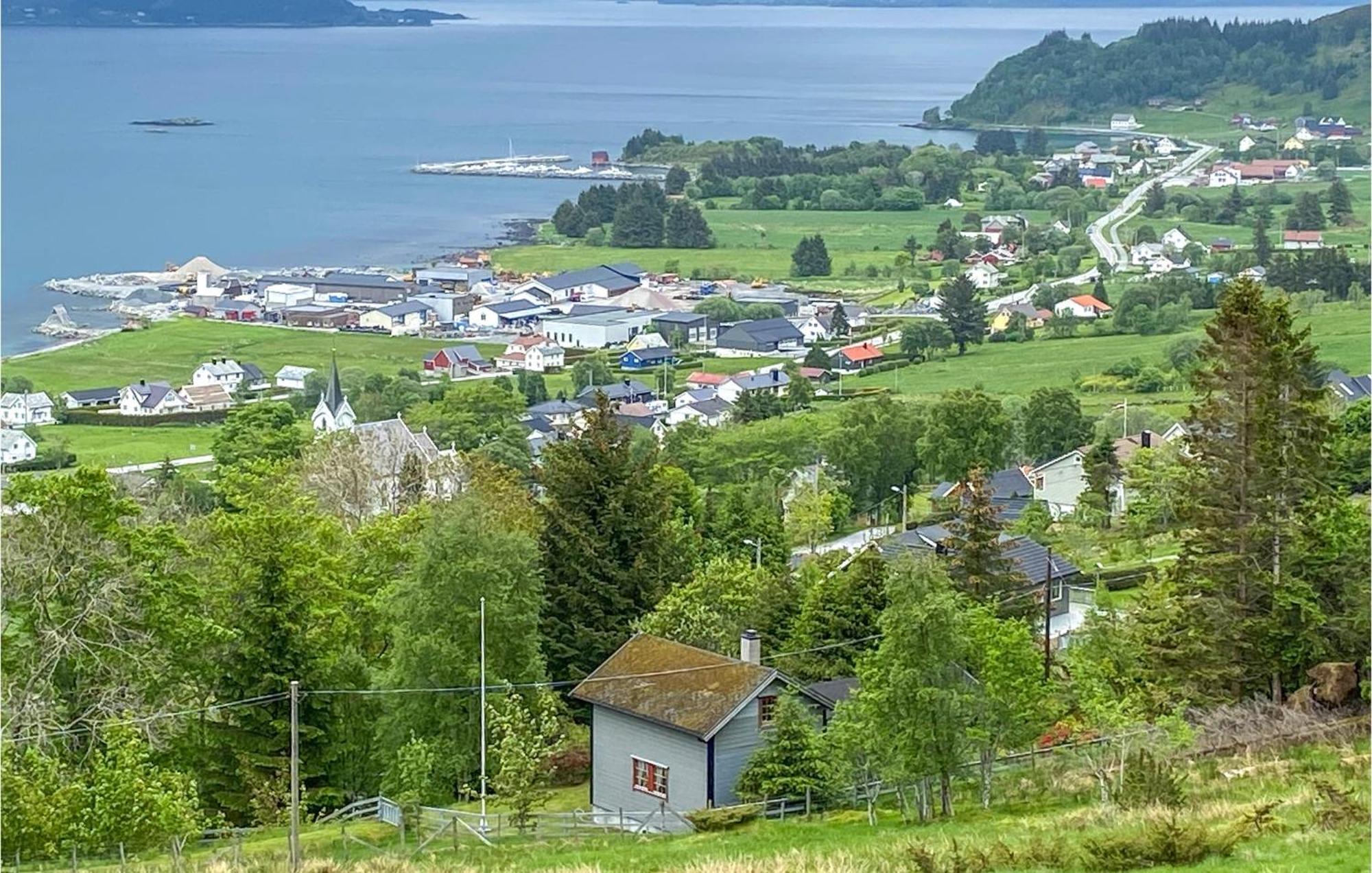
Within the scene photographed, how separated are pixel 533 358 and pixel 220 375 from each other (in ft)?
30.1

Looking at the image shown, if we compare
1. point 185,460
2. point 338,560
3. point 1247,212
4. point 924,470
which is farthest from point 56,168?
point 338,560

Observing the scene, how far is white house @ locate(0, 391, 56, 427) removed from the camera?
46938mm

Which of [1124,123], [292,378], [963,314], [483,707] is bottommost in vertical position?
[292,378]

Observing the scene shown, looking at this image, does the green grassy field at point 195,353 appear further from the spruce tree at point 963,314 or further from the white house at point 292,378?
the spruce tree at point 963,314

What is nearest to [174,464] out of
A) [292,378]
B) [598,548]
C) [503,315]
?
[292,378]

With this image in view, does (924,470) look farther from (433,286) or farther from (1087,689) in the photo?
(433,286)

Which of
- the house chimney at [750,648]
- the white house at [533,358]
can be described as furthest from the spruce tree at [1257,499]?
the white house at [533,358]

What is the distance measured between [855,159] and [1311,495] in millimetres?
89136

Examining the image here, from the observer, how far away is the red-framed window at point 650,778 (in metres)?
15.2

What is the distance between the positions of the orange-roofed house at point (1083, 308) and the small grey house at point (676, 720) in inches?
1812

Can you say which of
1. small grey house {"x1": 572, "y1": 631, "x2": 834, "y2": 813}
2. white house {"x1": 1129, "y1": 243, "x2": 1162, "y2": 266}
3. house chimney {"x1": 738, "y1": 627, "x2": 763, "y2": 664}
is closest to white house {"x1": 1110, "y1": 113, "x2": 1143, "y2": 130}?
white house {"x1": 1129, "y1": 243, "x2": 1162, "y2": 266}

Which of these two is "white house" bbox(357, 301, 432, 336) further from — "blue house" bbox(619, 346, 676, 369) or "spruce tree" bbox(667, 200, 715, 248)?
"spruce tree" bbox(667, 200, 715, 248)

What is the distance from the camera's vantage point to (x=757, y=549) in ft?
78.9

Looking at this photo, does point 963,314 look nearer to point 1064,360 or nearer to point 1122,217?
point 1064,360
